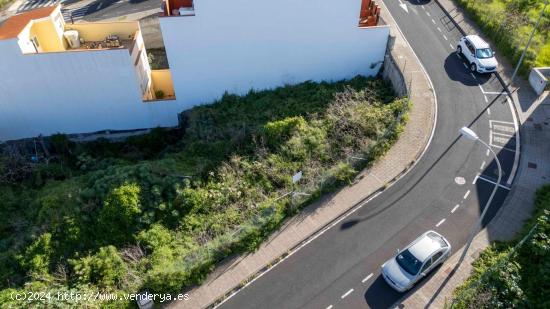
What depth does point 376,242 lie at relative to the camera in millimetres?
20359

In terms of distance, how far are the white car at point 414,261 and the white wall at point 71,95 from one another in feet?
60.8

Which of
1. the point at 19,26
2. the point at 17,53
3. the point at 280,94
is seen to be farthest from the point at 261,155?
the point at 19,26

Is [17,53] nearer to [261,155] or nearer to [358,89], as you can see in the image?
[261,155]

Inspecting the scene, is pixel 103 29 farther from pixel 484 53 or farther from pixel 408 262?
pixel 484 53

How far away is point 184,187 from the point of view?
71.9ft

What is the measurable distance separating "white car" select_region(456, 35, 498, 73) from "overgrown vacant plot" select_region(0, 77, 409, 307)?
23.0 feet

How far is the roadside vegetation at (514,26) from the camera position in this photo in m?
30.0

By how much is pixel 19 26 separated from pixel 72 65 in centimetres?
438

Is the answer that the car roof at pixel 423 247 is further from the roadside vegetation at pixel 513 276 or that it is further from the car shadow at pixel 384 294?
the roadside vegetation at pixel 513 276

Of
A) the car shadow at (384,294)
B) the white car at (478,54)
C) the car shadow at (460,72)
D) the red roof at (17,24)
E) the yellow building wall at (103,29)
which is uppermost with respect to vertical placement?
the red roof at (17,24)

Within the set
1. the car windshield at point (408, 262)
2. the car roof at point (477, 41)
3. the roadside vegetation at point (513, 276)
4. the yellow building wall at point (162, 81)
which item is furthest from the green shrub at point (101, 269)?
the car roof at point (477, 41)

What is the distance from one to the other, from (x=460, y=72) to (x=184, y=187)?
21953 mm

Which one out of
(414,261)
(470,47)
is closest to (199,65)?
(414,261)

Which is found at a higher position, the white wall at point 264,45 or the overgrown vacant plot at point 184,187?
the white wall at point 264,45
